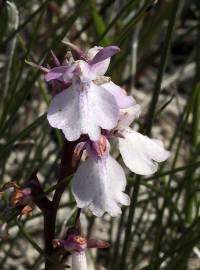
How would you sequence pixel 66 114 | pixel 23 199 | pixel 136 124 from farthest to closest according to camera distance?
pixel 136 124 → pixel 23 199 → pixel 66 114

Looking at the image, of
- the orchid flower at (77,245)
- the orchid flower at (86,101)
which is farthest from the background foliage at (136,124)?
the orchid flower at (86,101)

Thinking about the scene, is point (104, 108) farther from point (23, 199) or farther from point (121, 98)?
point (23, 199)

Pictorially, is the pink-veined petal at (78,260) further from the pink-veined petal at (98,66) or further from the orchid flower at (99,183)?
the pink-veined petal at (98,66)

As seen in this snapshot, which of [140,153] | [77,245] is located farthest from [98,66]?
[77,245]

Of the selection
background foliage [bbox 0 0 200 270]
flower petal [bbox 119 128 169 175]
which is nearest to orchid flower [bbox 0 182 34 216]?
background foliage [bbox 0 0 200 270]

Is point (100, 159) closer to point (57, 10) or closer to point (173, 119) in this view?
point (57, 10)

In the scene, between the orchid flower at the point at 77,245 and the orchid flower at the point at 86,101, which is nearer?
the orchid flower at the point at 86,101

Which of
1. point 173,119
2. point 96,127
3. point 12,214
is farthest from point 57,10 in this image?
point 96,127
